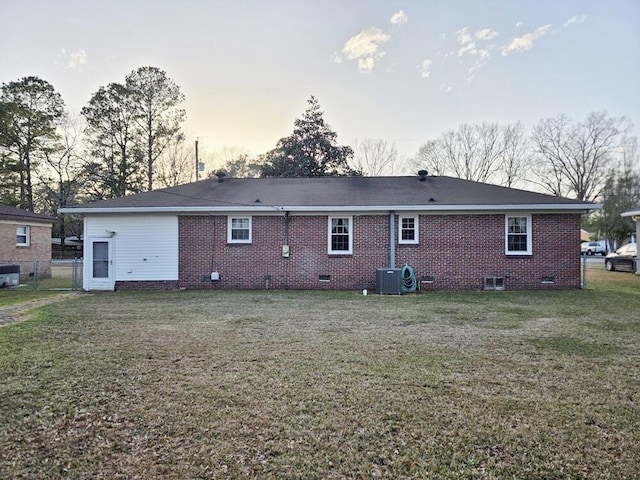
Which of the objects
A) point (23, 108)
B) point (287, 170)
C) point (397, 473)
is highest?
point (23, 108)

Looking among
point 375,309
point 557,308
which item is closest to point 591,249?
point 557,308

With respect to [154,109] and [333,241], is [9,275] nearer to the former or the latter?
[333,241]

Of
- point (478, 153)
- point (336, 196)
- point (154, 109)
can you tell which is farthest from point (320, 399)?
point (478, 153)

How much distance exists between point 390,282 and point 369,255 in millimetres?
1456

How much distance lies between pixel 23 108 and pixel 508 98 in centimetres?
3045

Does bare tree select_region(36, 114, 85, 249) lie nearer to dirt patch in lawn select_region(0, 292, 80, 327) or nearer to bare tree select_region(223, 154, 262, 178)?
bare tree select_region(223, 154, 262, 178)

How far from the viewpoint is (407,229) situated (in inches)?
515

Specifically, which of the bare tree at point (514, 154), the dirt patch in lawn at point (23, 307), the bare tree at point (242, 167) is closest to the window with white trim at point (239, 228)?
the dirt patch in lawn at point (23, 307)

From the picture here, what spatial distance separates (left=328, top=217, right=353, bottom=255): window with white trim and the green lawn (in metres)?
5.61

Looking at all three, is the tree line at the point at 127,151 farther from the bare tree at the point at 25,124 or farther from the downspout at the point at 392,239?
the downspout at the point at 392,239

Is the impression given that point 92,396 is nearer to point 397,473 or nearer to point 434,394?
point 397,473

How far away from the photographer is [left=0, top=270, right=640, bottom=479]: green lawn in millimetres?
2717

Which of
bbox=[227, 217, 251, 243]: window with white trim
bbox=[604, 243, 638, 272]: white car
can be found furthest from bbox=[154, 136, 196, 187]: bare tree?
bbox=[604, 243, 638, 272]: white car

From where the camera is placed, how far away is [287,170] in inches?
1086
